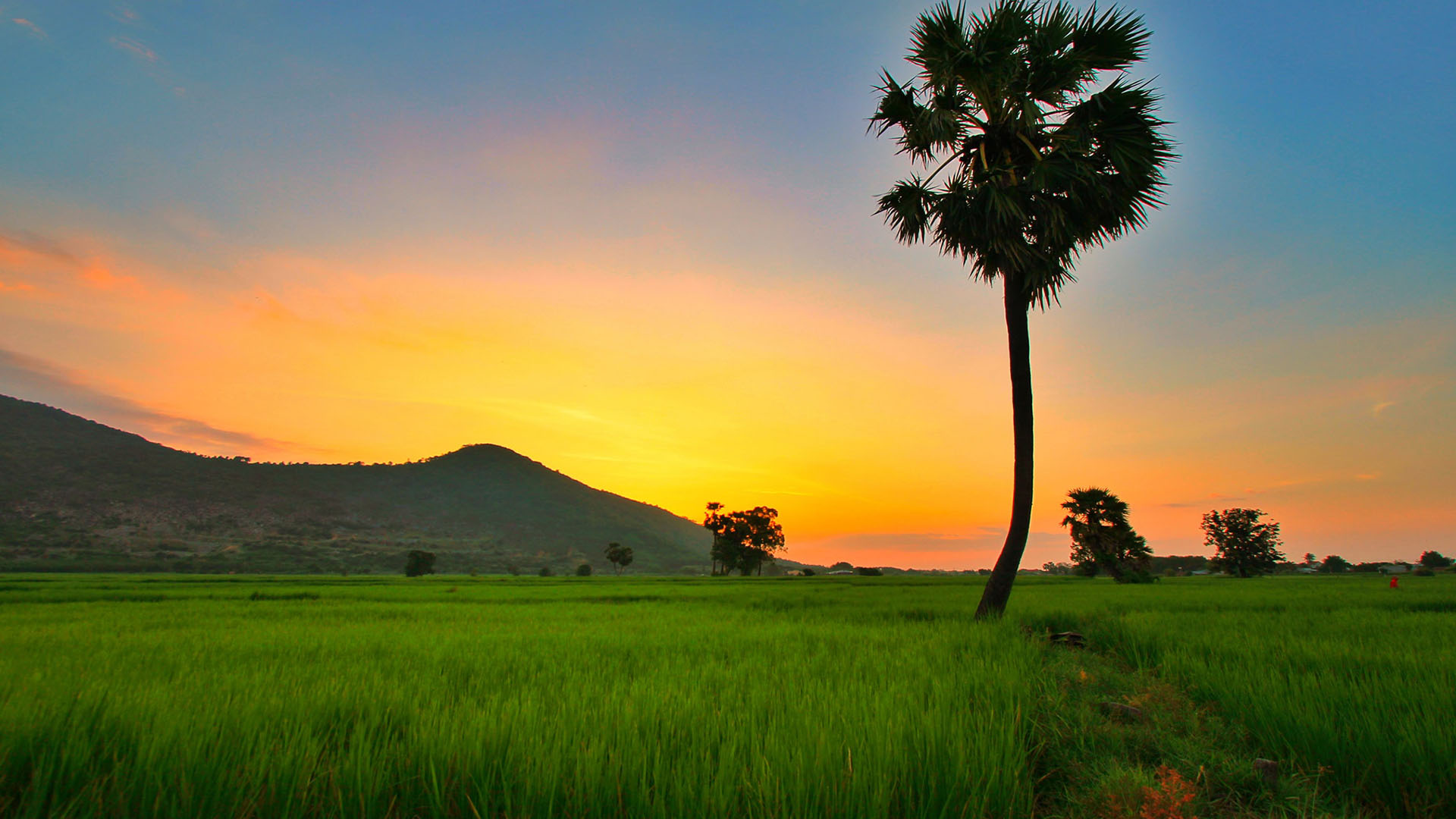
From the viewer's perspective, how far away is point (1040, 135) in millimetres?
13109

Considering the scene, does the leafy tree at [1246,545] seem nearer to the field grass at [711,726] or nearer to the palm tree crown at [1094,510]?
the palm tree crown at [1094,510]

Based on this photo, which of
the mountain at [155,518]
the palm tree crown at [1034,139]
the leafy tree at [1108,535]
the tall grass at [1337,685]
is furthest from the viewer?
the mountain at [155,518]

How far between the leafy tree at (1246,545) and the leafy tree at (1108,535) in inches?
2127

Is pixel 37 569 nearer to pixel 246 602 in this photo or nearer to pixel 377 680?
pixel 246 602

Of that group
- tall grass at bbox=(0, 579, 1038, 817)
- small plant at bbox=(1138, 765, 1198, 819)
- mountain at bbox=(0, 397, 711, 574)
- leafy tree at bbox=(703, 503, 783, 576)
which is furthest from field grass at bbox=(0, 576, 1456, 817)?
mountain at bbox=(0, 397, 711, 574)

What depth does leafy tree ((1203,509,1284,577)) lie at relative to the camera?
3270 inches

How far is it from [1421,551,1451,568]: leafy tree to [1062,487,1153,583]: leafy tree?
146 meters

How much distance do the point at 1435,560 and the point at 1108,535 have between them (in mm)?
154815

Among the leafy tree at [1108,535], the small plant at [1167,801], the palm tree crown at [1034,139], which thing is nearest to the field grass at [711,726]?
the small plant at [1167,801]

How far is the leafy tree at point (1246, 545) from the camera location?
3270 inches

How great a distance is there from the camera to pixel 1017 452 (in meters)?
12.6

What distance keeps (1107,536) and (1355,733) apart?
52.3 metres

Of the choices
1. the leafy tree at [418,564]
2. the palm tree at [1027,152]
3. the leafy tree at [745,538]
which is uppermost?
the palm tree at [1027,152]

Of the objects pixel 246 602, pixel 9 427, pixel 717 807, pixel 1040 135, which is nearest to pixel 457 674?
pixel 717 807
